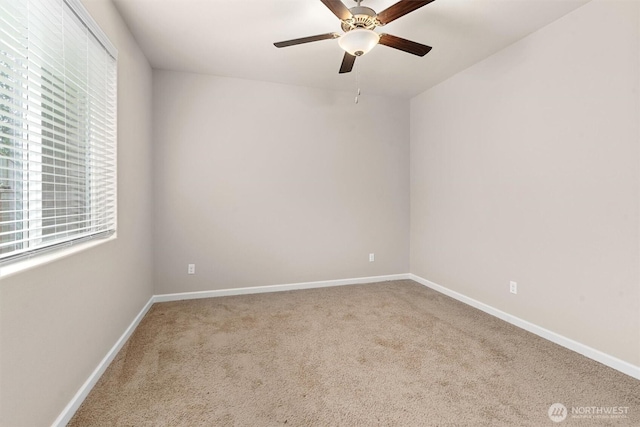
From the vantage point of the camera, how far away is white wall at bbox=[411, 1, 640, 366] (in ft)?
6.61

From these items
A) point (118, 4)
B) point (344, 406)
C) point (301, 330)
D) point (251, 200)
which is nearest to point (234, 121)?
point (251, 200)

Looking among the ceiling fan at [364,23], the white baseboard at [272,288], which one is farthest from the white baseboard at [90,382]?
the ceiling fan at [364,23]

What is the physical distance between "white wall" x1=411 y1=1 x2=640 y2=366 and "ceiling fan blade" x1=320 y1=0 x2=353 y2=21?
5.81 ft

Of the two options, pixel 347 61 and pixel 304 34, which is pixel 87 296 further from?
pixel 304 34

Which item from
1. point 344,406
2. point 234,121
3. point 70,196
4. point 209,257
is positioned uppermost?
point 234,121

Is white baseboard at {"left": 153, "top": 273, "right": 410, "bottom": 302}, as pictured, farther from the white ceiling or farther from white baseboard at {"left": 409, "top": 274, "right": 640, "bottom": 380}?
the white ceiling

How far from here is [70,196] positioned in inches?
69.5

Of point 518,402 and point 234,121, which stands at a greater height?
point 234,121

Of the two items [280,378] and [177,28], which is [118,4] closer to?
[177,28]

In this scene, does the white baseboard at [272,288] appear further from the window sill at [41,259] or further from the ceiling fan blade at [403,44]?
the ceiling fan blade at [403,44]

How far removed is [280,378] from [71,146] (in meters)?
1.85

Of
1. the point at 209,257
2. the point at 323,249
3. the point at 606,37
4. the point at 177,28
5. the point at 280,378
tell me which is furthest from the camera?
the point at 323,249

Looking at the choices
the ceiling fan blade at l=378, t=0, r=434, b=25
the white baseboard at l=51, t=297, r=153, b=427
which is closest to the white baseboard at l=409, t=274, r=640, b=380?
the ceiling fan blade at l=378, t=0, r=434, b=25

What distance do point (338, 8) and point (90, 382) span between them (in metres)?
2.64
